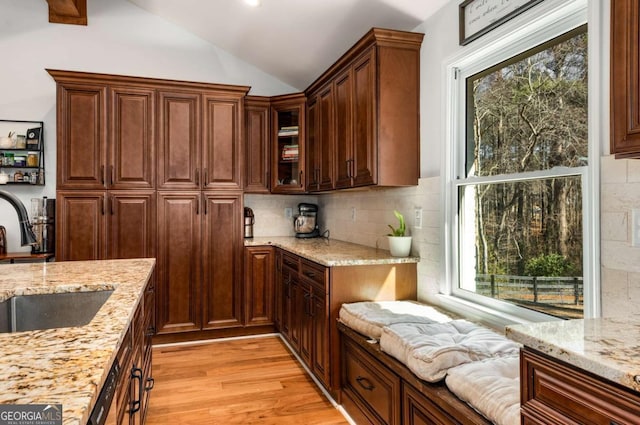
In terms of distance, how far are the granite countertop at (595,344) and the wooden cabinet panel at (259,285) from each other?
122 inches

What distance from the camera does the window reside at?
1.82m

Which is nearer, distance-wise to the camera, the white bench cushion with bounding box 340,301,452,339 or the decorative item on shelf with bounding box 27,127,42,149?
the white bench cushion with bounding box 340,301,452,339

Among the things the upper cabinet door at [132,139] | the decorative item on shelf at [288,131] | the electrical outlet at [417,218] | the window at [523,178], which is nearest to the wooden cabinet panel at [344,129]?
the electrical outlet at [417,218]

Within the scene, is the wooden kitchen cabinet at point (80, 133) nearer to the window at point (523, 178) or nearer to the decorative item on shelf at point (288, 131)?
the decorative item on shelf at point (288, 131)

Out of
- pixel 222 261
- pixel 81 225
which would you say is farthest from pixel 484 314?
pixel 81 225

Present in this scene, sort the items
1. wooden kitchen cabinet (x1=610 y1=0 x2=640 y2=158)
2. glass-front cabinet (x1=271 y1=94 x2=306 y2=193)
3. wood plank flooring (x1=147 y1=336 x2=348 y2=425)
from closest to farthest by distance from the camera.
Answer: wooden kitchen cabinet (x1=610 y1=0 x2=640 y2=158)
wood plank flooring (x1=147 y1=336 x2=348 y2=425)
glass-front cabinet (x1=271 y1=94 x2=306 y2=193)

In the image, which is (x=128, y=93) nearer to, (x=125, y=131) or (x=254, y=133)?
(x=125, y=131)

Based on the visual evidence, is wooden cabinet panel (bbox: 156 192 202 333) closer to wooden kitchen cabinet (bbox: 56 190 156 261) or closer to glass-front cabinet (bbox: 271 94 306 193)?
wooden kitchen cabinet (bbox: 56 190 156 261)

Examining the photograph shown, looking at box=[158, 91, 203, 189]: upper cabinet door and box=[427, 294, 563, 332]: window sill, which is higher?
box=[158, 91, 203, 189]: upper cabinet door

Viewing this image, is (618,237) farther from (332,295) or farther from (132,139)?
(132,139)

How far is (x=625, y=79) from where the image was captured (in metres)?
1.15

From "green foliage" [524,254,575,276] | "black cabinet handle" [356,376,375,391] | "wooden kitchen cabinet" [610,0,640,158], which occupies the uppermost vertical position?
"wooden kitchen cabinet" [610,0,640,158]

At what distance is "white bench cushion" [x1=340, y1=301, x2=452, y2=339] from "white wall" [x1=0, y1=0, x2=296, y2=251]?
2.97 metres

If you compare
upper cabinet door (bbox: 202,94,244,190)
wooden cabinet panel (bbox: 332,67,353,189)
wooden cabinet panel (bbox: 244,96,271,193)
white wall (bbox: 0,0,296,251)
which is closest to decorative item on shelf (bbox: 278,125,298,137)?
wooden cabinet panel (bbox: 244,96,271,193)
